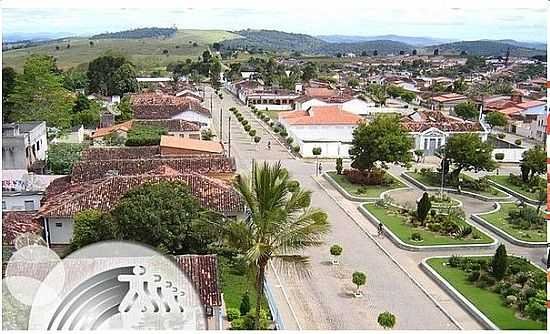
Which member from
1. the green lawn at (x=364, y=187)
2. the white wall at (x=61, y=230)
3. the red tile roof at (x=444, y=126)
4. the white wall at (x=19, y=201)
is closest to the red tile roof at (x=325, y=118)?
the red tile roof at (x=444, y=126)

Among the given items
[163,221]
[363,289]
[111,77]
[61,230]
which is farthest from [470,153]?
[111,77]

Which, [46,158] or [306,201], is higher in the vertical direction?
[306,201]

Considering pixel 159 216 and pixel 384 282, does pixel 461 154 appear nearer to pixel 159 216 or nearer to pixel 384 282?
pixel 384 282

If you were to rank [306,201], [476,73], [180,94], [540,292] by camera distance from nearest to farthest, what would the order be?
[306,201] → [540,292] → [180,94] → [476,73]

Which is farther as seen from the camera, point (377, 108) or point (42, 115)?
point (377, 108)

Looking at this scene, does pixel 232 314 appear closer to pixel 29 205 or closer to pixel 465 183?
pixel 29 205

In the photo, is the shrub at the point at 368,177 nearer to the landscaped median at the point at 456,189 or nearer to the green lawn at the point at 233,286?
the landscaped median at the point at 456,189

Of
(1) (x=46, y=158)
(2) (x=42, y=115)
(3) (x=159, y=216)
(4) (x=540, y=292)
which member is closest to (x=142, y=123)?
(2) (x=42, y=115)

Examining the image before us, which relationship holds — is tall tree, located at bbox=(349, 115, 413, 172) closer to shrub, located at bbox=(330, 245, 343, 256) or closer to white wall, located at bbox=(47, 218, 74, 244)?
shrub, located at bbox=(330, 245, 343, 256)
